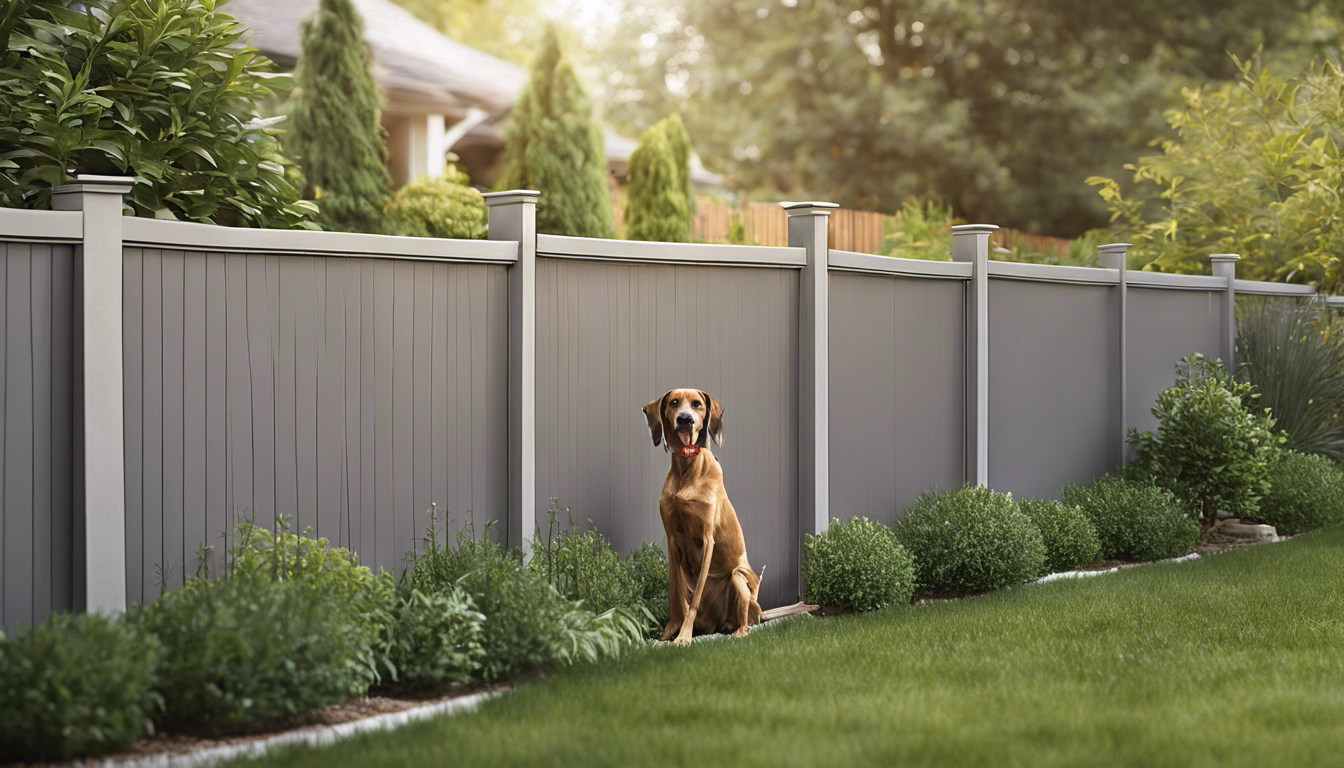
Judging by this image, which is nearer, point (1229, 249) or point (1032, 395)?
point (1032, 395)

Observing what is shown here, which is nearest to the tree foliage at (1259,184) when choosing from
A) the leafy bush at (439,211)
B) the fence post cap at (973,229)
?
the fence post cap at (973,229)

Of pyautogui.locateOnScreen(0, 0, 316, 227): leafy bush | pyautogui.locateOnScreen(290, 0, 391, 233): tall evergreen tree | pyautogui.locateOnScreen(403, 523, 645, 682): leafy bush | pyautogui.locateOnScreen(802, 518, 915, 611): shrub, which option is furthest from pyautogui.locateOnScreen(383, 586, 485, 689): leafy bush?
pyautogui.locateOnScreen(290, 0, 391, 233): tall evergreen tree

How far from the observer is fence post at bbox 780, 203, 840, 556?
7539mm

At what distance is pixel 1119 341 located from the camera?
10.3 metres

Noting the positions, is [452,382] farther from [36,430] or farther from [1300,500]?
[1300,500]

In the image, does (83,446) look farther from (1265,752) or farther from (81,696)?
(1265,752)

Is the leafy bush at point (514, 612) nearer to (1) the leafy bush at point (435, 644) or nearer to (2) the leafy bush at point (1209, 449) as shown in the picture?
(1) the leafy bush at point (435, 644)

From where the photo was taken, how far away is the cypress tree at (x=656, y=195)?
661 inches

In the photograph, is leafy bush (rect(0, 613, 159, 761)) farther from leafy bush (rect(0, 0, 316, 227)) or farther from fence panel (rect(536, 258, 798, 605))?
fence panel (rect(536, 258, 798, 605))

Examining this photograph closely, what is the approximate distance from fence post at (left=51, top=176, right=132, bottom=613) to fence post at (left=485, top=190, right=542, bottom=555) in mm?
1809

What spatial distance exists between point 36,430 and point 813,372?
4061 mm

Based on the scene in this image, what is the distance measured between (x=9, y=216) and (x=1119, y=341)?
312 inches

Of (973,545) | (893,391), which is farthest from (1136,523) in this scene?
(893,391)

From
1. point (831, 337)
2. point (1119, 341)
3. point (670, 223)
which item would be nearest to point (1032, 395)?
point (1119, 341)
